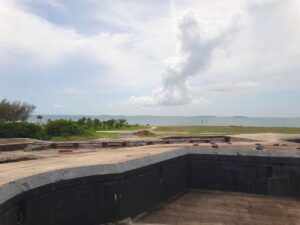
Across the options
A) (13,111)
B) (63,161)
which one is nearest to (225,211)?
(63,161)

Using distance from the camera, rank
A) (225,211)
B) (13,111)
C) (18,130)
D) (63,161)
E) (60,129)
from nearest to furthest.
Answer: (225,211), (63,161), (18,130), (60,129), (13,111)

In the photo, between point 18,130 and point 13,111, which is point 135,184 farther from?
point 13,111

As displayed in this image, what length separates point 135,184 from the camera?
6633mm

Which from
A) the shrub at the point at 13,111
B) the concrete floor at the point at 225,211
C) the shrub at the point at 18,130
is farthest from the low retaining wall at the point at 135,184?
the shrub at the point at 13,111

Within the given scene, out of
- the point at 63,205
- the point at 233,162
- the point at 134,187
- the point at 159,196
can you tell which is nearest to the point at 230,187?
the point at 233,162

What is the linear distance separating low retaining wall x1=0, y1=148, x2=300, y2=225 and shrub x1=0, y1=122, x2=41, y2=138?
58.2 feet

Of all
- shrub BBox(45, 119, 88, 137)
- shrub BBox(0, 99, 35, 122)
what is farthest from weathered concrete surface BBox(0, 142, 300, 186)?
shrub BBox(0, 99, 35, 122)

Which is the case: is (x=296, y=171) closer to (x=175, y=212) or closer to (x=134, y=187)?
(x=175, y=212)

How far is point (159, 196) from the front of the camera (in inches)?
296

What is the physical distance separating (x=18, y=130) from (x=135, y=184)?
19573mm

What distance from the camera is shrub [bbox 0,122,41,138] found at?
79.3 feet

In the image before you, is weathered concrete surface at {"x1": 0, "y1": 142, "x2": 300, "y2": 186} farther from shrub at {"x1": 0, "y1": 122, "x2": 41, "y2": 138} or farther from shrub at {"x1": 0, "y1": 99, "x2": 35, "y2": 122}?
shrub at {"x1": 0, "y1": 99, "x2": 35, "y2": 122}

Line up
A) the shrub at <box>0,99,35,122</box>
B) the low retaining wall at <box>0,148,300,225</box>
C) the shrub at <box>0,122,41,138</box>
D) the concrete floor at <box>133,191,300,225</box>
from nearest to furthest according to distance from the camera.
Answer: the low retaining wall at <box>0,148,300,225</box>, the concrete floor at <box>133,191,300,225</box>, the shrub at <box>0,122,41,138</box>, the shrub at <box>0,99,35,122</box>

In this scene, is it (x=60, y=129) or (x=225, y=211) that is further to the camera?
(x=60, y=129)
